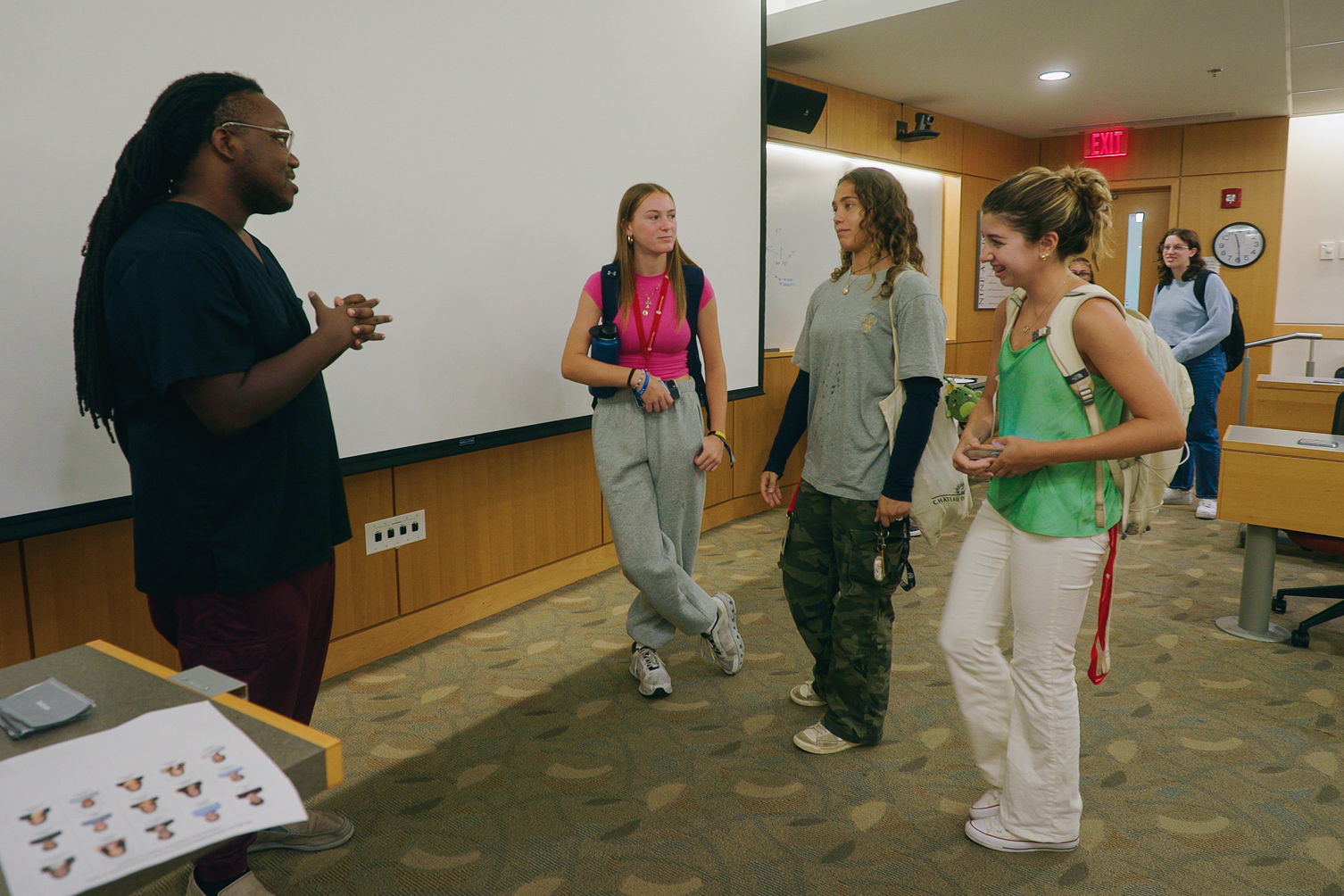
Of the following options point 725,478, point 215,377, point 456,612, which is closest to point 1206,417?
point 725,478

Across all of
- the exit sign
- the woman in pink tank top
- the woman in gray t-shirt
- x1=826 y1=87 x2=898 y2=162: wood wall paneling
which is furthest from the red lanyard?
the exit sign

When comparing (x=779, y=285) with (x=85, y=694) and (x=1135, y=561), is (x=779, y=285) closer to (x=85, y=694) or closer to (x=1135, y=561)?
(x=1135, y=561)

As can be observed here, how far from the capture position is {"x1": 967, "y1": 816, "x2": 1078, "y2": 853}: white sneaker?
1919 millimetres

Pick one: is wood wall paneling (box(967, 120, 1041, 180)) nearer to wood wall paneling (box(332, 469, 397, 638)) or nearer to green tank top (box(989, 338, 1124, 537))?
wood wall paneling (box(332, 469, 397, 638))

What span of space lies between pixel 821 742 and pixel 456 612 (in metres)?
1.55

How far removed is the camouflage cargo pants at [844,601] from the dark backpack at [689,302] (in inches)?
21.4

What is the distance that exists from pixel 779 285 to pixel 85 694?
4.55 metres

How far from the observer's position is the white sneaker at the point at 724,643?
2814 mm

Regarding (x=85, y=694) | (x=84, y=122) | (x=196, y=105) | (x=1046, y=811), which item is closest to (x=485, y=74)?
(x=84, y=122)

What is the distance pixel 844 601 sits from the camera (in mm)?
2248

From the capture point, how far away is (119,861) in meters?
0.67

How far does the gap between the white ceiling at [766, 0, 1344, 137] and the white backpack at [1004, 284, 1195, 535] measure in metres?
2.88

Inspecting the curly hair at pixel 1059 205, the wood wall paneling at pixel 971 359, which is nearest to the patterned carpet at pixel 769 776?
the curly hair at pixel 1059 205

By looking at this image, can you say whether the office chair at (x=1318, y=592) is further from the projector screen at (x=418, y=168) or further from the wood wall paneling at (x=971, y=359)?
the wood wall paneling at (x=971, y=359)
